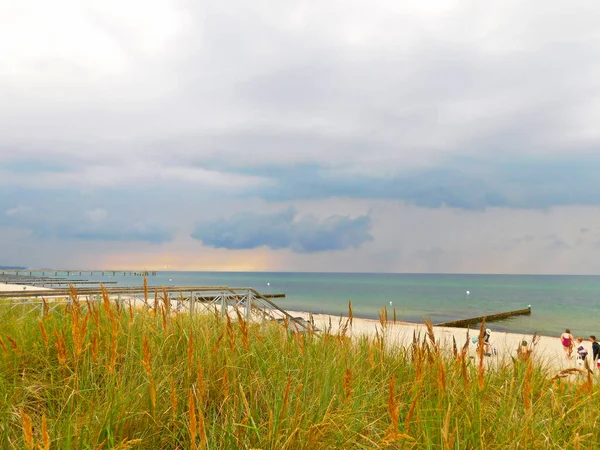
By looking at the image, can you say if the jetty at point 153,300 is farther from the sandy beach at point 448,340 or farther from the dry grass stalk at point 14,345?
the dry grass stalk at point 14,345

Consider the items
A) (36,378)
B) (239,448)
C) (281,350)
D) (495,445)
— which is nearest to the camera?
(239,448)

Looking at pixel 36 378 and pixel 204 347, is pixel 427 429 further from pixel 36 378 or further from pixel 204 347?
pixel 36 378

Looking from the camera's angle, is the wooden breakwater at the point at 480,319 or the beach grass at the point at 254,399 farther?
the wooden breakwater at the point at 480,319

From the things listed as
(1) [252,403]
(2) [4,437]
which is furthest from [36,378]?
(1) [252,403]

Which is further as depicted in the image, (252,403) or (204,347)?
(204,347)

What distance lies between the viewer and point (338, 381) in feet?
9.96

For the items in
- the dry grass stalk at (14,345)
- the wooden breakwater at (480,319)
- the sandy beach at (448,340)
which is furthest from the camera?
the wooden breakwater at (480,319)

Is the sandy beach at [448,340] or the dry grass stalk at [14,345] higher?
the dry grass stalk at [14,345]

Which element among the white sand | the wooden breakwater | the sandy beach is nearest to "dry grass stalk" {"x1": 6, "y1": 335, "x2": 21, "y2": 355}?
the sandy beach

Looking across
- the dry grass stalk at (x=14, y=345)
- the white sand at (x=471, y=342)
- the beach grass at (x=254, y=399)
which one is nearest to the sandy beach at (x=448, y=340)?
the white sand at (x=471, y=342)

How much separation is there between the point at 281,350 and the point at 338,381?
89 centimetres

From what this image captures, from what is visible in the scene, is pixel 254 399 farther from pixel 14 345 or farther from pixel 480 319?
pixel 480 319

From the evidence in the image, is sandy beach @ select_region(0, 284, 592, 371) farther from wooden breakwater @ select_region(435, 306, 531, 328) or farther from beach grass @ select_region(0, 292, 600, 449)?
wooden breakwater @ select_region(435, 306, 531, 328)

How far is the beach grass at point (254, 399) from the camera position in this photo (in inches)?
88.9
